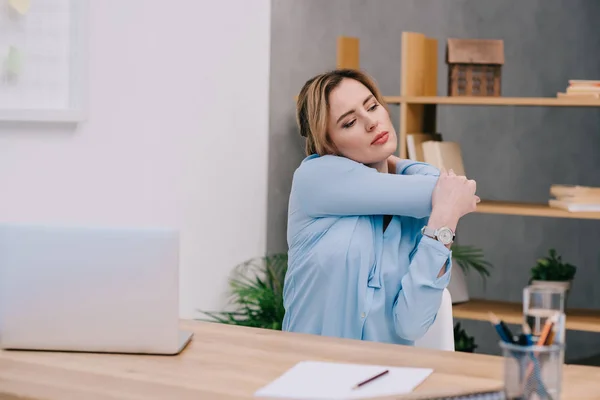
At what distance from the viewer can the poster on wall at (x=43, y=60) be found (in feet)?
9.54

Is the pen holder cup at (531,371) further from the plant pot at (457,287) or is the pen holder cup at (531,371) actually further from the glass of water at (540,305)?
the plant pot at (457,287)

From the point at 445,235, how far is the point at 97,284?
2.70ft

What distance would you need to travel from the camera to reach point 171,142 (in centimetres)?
360

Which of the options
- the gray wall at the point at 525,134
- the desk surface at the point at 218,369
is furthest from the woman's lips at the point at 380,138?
the gray wall at the point at 525,134

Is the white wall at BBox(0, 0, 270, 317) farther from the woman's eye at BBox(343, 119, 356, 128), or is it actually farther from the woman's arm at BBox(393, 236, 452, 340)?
the woman's arm at BBox(393, 236, 452, 340)

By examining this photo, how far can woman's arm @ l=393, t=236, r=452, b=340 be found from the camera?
218cm

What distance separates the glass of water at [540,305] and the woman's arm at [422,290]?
77 centimetres

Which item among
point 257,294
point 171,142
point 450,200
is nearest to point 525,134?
point 257,294

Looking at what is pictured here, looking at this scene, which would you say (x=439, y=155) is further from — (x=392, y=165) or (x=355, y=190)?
(x=355, y=190)

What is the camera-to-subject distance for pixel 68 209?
3.12m

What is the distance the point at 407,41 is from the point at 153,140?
3.73 feet

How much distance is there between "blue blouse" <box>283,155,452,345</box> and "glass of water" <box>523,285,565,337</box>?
801 mm

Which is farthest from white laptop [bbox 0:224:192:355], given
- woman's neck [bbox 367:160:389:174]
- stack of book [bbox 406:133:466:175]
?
stack of book [bbox 406:133:466:175]

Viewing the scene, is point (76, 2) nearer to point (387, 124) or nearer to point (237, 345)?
point (387, 124)
